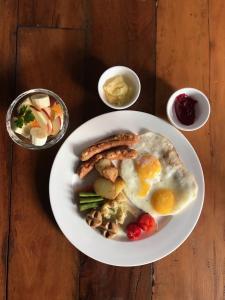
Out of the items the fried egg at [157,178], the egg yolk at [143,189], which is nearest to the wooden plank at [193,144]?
the fried egg at [157,178]

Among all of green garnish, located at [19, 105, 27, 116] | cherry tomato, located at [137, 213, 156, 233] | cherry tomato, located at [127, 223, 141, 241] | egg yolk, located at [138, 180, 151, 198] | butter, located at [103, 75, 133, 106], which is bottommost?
cherry tomato, located at [127, 223, 141, 241]

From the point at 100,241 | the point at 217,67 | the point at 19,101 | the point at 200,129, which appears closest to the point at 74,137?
the point at 19,101

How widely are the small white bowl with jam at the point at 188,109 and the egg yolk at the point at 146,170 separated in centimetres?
16

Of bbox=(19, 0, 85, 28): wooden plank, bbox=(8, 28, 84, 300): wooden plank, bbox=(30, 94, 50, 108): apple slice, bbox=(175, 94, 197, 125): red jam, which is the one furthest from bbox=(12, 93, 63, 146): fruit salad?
bbox=(175, 94, 197, 125): red jam

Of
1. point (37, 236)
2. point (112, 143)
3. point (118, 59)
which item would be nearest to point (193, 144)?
point (112, 143)

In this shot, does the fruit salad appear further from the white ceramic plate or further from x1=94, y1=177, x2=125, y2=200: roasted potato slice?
x1=94, y1=177, x2=125, y2=200: roasted potato slice

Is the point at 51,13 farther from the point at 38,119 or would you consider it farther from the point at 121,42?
the point at 38,119

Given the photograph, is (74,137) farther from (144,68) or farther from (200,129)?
(200,129)

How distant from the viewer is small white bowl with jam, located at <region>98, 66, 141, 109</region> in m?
1.59

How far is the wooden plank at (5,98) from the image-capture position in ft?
5.36

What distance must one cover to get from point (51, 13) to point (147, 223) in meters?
0.91

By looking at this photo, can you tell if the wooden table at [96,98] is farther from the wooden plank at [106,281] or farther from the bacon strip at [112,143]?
the bacon strip at [112,143]

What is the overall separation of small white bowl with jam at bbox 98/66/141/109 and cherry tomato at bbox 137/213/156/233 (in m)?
0.43

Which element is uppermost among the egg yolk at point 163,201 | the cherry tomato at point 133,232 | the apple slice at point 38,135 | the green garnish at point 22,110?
the green garnish at point 22,110
